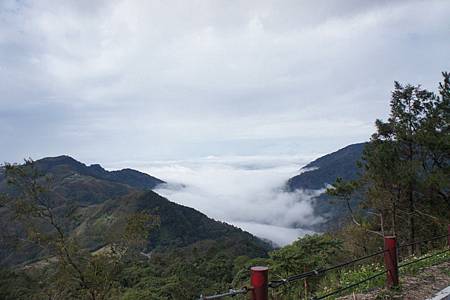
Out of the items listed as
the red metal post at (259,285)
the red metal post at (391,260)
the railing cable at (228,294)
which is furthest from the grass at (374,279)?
the railing cable at (228,294)

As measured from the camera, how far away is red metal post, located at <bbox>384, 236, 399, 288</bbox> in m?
6.54

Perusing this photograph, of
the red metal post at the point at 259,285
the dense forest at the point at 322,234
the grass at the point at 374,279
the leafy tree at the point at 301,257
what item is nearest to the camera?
the red metal post at the point at 259,285

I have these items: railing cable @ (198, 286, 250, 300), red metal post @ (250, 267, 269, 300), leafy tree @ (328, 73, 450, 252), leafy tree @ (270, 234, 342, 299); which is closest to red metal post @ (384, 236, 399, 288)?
red metal post @ (250, 267, 269, 300)

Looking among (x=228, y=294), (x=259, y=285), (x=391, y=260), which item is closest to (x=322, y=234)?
(x=391, y=260)

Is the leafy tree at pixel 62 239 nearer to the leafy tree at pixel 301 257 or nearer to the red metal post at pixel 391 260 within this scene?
the leafy tree at pixel 301 257

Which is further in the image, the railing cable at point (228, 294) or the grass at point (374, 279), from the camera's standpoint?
the grass at point (374, 279)

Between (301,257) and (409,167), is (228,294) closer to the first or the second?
(301,257)

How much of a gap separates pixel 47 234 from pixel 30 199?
1.69 meters

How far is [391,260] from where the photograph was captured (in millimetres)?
6559

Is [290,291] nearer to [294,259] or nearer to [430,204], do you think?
[294,259]

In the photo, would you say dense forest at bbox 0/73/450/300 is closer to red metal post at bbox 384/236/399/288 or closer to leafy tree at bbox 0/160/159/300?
leafy tree at bbox 0/160/159/300

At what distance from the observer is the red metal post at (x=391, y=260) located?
6543mm

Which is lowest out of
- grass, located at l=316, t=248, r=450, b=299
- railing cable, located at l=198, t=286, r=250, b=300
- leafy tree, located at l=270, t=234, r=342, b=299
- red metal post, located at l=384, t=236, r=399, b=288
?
leafy tree, located at l=270, t=234, r=342, b=299

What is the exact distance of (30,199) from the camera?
1631 cm
